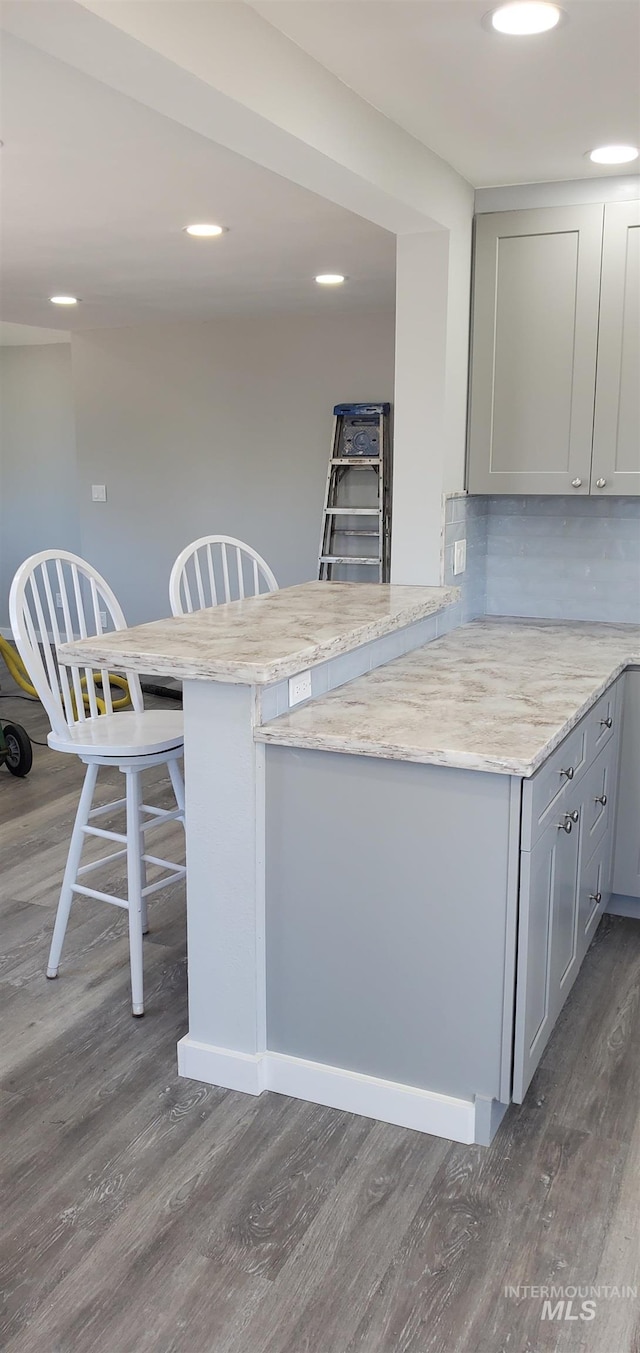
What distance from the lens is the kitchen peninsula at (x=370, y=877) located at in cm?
202

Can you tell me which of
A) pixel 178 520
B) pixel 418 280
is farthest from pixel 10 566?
pixel 418 280

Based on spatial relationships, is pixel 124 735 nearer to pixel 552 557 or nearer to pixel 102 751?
pixel 102 751

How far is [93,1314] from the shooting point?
1690 mm

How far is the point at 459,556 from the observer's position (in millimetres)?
3412

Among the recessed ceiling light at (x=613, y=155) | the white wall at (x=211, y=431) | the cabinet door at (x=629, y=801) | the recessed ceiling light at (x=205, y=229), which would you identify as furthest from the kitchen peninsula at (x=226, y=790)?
the white wall at (x=211, y=431)

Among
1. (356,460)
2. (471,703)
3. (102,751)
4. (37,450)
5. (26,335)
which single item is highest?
(26,335)

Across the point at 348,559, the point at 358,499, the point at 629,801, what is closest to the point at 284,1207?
the point at 629,801

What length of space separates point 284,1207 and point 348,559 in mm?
4383

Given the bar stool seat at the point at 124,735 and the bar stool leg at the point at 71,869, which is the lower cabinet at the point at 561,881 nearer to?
the bar stool seat at the point at 124,735

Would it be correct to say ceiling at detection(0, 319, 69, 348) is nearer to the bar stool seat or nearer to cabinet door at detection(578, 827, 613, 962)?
the bar stool seat

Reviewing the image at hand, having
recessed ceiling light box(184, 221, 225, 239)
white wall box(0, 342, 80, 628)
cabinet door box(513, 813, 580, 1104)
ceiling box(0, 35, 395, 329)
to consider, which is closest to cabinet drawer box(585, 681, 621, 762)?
cabinet door box(513, 813, 580, 1104)

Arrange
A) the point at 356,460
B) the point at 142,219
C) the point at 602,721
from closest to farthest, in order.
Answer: the point at 602,721, the point at 142,219, the point at 356,460

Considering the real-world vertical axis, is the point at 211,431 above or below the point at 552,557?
above

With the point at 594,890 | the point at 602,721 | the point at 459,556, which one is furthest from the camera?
the point at 459,556
